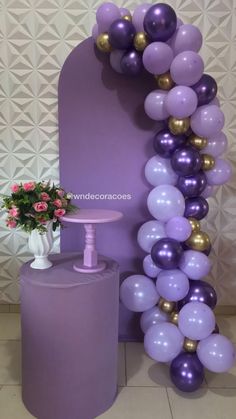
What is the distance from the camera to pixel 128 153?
2496 millimetres

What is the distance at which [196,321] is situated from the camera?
2057 millimetres

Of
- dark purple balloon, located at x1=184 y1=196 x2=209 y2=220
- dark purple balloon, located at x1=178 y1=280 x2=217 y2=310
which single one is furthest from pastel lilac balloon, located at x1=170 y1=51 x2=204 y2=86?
dark purple balloon, located at x1=178 y1=280 x2=217 y2=310

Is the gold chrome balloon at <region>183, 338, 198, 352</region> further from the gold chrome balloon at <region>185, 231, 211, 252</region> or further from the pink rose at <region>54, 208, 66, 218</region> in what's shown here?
the pink rose at <region>54, 208, 66, 218</region>

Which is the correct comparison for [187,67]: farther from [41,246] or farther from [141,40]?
[41,246]

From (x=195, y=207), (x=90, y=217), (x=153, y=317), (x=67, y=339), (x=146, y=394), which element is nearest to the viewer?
(x=67, y=339)

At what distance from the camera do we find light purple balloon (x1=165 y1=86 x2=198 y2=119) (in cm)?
198

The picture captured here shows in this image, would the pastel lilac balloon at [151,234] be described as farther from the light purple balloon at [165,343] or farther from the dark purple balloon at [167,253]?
the light purple balloon at [165,343]

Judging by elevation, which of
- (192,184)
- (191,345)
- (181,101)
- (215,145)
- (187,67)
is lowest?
(191,345)

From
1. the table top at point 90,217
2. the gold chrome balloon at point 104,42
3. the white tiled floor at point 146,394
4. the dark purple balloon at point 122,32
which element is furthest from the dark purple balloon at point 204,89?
the white tiled floor at point 146,394

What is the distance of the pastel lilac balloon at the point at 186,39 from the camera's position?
78.8 inches

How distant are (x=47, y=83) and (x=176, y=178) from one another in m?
1.30

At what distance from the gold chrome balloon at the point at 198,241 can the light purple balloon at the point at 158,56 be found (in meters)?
0.99

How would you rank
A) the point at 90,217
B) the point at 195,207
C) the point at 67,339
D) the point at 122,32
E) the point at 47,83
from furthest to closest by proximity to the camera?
the point at 47,83, the point at 195,207, the point at 122,32, the point at 90,217, the point at 67,339

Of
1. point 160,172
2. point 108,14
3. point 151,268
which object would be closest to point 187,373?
point 151,268
